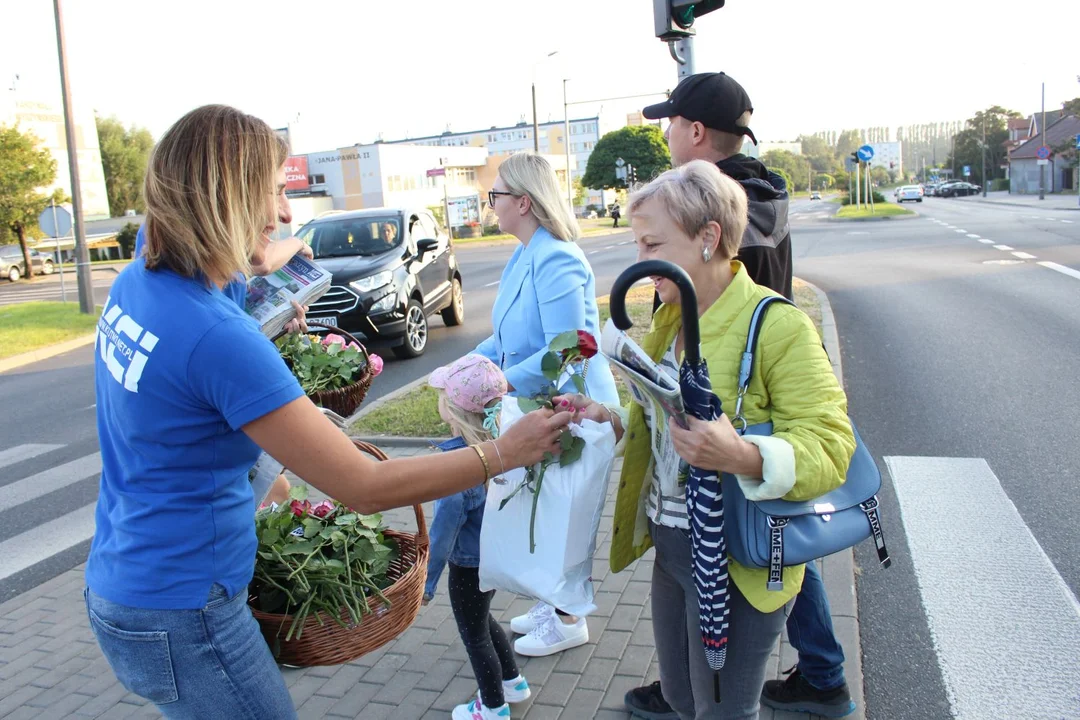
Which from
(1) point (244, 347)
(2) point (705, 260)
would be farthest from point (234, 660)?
(2) point (705, 260)

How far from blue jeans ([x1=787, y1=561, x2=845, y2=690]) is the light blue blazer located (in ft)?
3.13

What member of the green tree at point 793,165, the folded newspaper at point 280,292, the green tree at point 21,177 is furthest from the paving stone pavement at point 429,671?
the green tree at point 793,165

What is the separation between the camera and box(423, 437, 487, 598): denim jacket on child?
278 centimetres

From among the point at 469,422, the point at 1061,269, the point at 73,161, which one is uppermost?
the point at 73,161

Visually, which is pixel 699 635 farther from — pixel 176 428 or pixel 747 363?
pixel 176 428

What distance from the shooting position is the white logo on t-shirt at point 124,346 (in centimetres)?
164

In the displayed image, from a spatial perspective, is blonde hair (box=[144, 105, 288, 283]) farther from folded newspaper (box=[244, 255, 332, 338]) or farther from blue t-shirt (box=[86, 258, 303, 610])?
folded newspaper (box=[244, 255, 332, 338])

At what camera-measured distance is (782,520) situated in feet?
6.34

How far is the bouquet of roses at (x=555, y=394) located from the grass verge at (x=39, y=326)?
14127 mm

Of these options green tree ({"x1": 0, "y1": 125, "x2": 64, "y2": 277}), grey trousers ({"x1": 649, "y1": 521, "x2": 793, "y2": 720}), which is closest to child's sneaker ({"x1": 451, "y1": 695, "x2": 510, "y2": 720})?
grey trousers ({"x1": 649, "y1": 521, "x2": 793, "y2": 720})

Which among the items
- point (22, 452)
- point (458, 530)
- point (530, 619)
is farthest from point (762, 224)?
point (22, 452)

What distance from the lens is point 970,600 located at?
3855 mm

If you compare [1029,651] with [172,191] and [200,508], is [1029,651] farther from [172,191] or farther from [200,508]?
[172,191]

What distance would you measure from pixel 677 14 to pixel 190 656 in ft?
17.8
